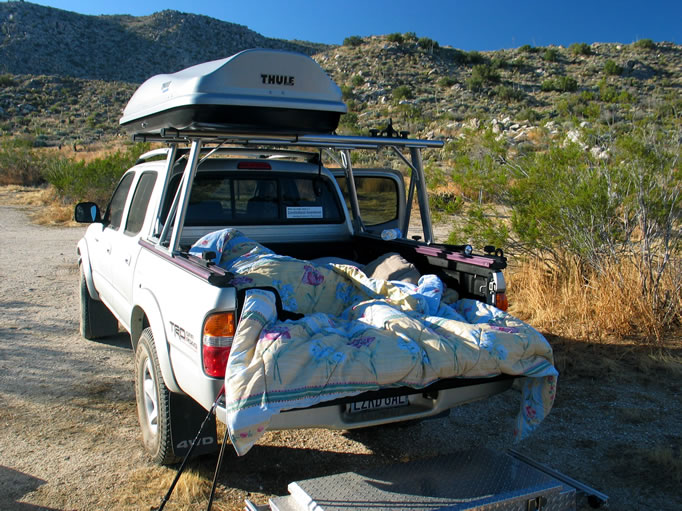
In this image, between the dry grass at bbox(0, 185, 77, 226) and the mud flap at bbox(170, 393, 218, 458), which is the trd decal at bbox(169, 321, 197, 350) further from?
the dry grass at bbox(0, 185, 77, 226)

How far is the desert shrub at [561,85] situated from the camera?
37125 mm

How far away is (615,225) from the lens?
22.5 ft

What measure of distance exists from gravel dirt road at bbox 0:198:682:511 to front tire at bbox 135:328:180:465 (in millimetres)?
158

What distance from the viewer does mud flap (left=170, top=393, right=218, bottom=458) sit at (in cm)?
351

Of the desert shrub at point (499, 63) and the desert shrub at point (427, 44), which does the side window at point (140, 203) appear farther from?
the desert shrub at point (427, 44)

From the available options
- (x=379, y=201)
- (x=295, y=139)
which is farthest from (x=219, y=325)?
(x=379, y=201)

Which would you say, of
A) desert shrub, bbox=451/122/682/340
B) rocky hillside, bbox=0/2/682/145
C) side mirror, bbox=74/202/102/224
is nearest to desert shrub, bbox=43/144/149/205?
rocky hillside, bbox=0/2/682/145

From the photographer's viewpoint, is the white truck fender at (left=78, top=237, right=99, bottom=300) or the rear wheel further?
the rear wheel

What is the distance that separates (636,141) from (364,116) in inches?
1242

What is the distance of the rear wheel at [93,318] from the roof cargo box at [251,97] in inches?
113

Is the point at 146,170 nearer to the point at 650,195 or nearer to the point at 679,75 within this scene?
the point at 650,195

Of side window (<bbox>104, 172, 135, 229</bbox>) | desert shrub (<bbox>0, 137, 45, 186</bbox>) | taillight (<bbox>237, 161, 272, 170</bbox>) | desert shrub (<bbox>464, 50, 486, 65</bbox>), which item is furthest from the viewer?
desert shrub (<bbox>464, 50, 486, 65</bbox>)

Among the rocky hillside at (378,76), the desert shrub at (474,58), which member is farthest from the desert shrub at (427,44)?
the desert shrub at (474,58)

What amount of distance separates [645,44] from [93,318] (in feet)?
158
